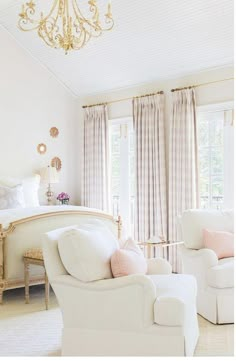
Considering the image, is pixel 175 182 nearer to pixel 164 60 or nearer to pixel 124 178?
pixel 124 178

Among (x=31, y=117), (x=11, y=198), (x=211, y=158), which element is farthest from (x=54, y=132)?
(x=211, y=158)

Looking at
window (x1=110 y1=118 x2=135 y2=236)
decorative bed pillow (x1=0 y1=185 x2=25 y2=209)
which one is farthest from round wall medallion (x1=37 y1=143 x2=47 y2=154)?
decorative bed pillow (x1=0 y1=185 x2=25 y2=209)

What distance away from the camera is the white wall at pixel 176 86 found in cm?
576

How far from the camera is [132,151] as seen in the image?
696 centimetres

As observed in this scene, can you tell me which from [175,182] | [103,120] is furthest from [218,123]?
[103,120]

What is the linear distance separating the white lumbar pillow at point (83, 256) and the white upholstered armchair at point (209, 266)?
1.18 m

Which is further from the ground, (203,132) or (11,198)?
(203,132)

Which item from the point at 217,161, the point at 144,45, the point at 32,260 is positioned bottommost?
the point at 32,260

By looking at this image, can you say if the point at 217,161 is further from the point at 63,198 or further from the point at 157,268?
the point at 63,198

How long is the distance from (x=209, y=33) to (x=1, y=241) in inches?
126

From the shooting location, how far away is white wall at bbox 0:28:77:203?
273 inches

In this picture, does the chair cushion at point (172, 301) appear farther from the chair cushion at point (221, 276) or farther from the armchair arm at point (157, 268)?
the chair cushion at point (221, 276)

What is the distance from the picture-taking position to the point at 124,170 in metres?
7.06

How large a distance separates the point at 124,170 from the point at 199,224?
2513 millimetres
